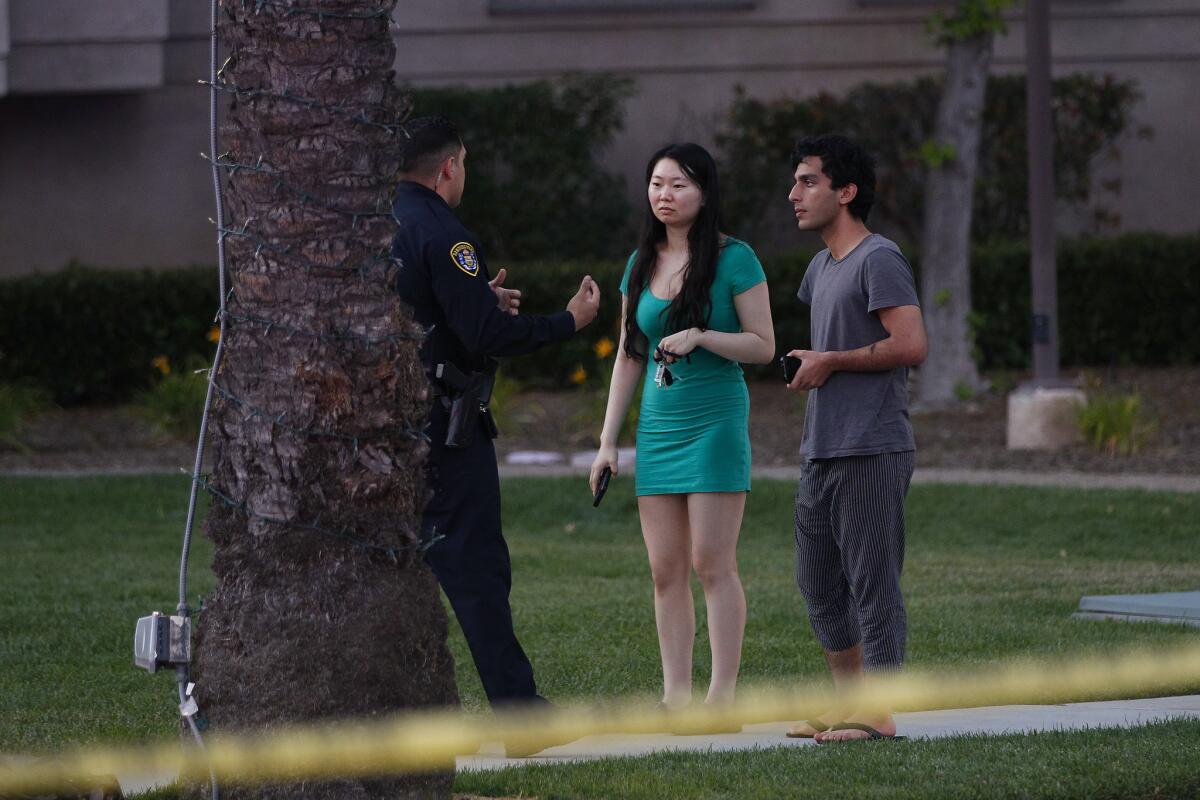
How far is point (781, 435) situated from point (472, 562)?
9483 millimetres

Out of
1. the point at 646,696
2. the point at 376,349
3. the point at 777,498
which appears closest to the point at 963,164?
the point at 777,498

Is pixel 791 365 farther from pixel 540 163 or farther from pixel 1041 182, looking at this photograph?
pixel 540 163

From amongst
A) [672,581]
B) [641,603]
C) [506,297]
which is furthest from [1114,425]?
[506,297]

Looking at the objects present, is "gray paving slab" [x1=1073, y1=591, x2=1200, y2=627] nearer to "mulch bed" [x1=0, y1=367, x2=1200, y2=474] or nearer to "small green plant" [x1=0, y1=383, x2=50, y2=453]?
"mulch bed" [x1=0, y1=367, x2=1200, y2=474]

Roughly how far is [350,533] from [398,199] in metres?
1.41

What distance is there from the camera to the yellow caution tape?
405cm

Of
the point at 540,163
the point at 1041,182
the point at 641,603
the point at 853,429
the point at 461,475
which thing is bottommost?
the point at 641,603

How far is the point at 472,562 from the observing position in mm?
5117

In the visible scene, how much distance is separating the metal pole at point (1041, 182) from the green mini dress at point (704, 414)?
7787 mm

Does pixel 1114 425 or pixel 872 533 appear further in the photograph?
pixel 1114 425

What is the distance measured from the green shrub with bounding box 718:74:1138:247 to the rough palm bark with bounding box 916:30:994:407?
2.37 metres

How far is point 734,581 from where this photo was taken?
18.5ft

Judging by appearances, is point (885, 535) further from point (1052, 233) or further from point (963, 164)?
point (963, 164)

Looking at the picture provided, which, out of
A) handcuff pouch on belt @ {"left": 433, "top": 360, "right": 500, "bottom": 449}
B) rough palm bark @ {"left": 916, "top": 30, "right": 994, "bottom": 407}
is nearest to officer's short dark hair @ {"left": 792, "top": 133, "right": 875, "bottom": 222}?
handcuff pouch on belt @ {"left": 433, "top": 360, "right": 500, "bottom": 449}
